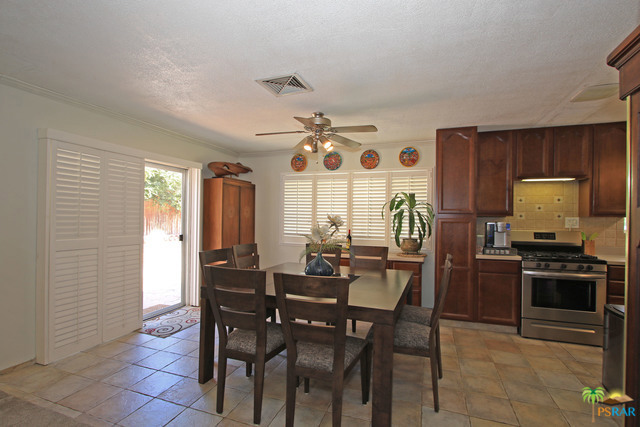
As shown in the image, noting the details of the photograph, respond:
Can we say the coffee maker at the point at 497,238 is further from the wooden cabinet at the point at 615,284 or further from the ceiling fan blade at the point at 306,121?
the ceiling fan blade at the point at 306,121

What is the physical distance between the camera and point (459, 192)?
3826 mm

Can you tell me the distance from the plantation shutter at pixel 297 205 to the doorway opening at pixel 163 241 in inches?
62.3

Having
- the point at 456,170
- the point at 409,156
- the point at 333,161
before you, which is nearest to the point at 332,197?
the point at 333,161

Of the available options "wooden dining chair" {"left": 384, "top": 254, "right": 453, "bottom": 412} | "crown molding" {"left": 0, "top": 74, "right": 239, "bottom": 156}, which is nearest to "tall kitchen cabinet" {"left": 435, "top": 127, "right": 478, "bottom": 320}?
"wooden dining chair" {"left": 384, "top": 254, "right": 453, "bottom": 412}

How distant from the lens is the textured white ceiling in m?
1.65

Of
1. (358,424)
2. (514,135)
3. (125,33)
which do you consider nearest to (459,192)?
(514,135)

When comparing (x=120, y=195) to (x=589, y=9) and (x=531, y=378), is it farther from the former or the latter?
(x=531, y=378)

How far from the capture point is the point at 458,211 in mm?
3822

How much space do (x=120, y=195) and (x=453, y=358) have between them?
12.5 ft

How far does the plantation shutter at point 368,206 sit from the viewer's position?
4.64m

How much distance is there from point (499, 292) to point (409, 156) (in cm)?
210

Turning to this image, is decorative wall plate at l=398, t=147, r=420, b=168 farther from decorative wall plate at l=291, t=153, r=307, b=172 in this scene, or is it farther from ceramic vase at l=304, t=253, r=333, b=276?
ceramic vase at l=304, t=253, r=333, b=276

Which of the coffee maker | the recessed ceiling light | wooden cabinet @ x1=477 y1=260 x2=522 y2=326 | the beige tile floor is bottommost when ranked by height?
the beige tile floor

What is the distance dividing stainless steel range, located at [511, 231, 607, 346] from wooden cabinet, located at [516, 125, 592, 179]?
1.00 m
